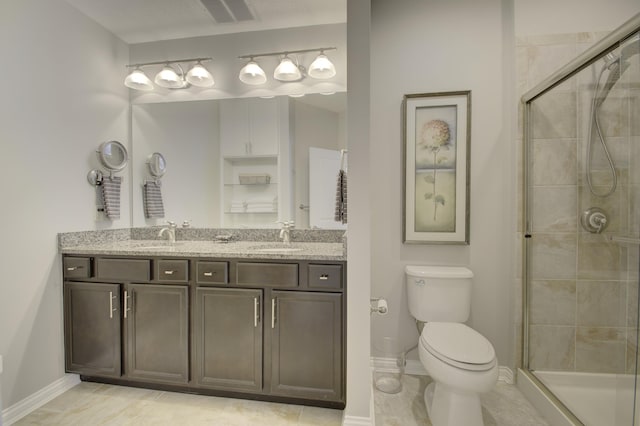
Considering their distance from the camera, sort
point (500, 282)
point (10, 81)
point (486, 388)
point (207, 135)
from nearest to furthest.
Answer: point (486, 388) < point (10, 81) < point (500, 282) < point (207, 135)

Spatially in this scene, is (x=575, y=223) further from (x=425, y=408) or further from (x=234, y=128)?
(x=234, y=128)

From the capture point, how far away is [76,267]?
1938mm

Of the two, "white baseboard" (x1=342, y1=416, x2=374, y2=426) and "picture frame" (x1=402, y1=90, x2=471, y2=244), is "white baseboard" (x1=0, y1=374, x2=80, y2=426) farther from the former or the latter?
"picture frame" (x1=402, y1=90, x2=471, y2=244)

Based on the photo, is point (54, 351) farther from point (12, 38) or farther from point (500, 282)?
point (500, 282)

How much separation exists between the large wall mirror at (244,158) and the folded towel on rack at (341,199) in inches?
1.8

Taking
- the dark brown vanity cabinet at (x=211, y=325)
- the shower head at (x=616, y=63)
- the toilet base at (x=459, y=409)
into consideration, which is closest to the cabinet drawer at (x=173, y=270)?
the dark brown vanity cabinet at (x=211, y=325)

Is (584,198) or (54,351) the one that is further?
(54,351)

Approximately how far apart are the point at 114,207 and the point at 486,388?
2656 mm

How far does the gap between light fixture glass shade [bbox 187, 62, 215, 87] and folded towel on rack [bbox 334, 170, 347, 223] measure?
4.30 ft

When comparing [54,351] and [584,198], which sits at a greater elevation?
[584,198]

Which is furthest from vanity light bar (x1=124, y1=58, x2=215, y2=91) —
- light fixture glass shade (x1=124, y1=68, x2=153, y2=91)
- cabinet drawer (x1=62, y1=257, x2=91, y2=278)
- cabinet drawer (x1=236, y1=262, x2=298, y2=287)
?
cabinet drawer (x1=236, y1=262, x2=298, y2=287)

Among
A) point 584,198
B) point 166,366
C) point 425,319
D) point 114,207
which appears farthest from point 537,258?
point 114,207

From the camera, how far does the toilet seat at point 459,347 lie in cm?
139

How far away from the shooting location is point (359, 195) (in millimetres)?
1553
